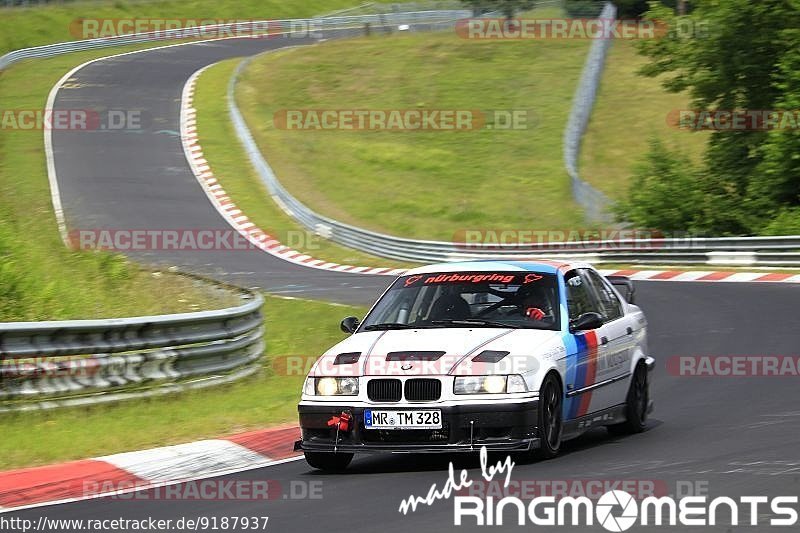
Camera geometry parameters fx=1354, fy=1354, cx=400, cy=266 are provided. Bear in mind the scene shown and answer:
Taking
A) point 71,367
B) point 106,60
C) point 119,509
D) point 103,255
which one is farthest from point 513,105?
point 119,509

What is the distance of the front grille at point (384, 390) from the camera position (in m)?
9.01

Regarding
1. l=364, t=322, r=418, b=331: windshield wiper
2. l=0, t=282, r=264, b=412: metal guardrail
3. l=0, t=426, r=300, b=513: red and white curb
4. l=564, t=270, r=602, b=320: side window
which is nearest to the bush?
l=0, t=282, r=264, b=412: metal guardrail

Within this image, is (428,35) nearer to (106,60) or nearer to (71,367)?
(106,60)

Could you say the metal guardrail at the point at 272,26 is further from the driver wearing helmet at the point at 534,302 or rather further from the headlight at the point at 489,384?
the headlight at the point at 489,384

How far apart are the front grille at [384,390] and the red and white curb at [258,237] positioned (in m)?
12.2

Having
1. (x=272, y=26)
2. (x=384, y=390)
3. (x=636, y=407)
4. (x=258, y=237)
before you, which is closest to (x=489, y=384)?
(x=384, y=390)

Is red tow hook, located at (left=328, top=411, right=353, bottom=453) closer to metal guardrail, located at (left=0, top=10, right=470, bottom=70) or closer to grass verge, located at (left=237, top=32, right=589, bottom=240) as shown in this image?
grass verge, located at (left=237, top=32, right=589, bottom=240)

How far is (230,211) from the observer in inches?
1478

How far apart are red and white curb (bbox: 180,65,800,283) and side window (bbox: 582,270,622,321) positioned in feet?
33.5

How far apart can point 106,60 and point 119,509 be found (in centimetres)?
5318

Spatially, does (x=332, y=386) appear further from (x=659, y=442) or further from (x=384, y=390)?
(x=659, y=442)

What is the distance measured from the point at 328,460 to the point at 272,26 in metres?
64.2

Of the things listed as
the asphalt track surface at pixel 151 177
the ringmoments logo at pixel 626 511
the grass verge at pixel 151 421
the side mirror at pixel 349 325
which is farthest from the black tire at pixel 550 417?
the asphalt track surface at pixel 151 177

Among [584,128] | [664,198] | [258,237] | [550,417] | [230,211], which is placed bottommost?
[258,237]
